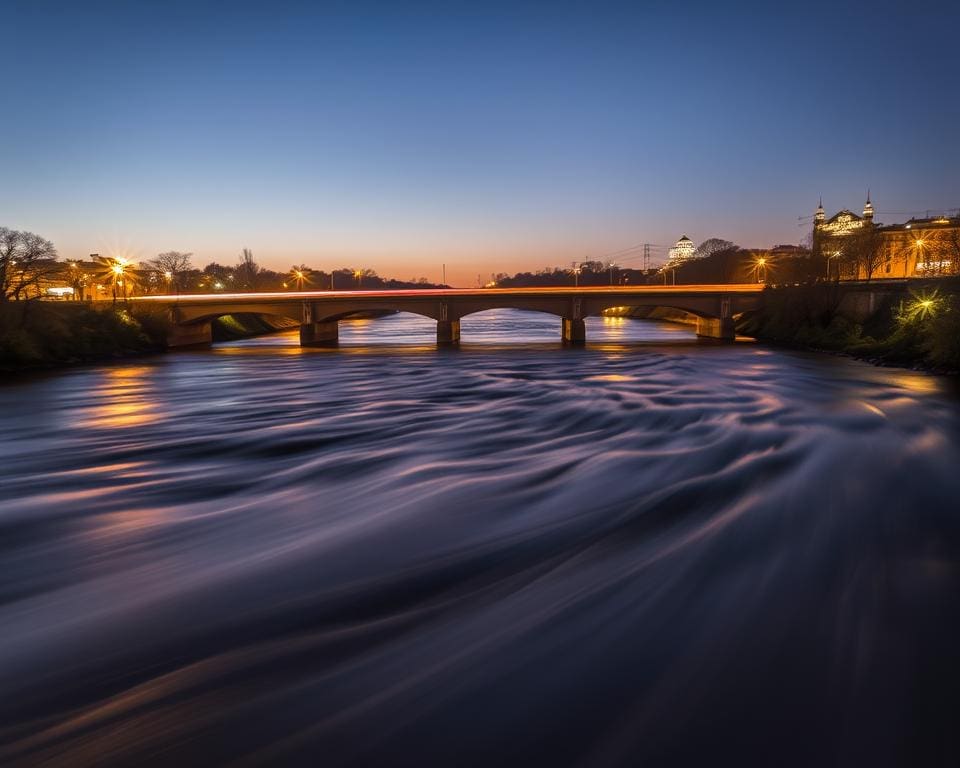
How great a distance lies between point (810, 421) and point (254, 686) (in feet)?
57.2

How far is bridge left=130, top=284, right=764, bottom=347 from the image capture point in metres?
55.8

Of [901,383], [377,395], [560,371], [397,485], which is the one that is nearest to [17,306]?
[377,395]

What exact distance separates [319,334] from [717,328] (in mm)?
38115

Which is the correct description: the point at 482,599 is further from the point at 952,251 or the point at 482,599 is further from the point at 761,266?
the point at 761,266

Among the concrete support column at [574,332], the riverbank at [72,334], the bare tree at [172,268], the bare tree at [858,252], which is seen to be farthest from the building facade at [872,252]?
the bare tree at [172,268]

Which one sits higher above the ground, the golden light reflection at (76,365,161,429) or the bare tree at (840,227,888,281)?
the bare tree at (840,227,888,281)

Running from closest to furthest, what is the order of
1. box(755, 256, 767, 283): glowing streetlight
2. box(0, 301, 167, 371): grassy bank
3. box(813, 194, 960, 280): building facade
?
box(0, 301, 167, 371): grassy bank < box(813, 194, 960, 280): building facade < box(755, 256, 767, 283): glowing streetlight

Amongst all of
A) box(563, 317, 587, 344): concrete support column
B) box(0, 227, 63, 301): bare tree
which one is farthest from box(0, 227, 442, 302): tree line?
box(563, 317, 587, 344): concrete support column

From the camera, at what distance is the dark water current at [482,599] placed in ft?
14.4

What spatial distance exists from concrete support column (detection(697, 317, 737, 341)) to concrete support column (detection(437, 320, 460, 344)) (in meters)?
23.9

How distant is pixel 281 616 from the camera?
613cm

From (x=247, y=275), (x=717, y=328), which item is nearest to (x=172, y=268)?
(x=247, y=275)

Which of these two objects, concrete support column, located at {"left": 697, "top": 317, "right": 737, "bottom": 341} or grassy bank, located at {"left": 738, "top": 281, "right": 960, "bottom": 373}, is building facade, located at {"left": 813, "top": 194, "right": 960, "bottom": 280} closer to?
grassy bank, located at {"left": 738, "top": 281, "right": 960, "bottom": 373}

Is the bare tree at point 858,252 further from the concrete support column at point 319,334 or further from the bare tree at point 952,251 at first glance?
the concrete support column at point 319,334
